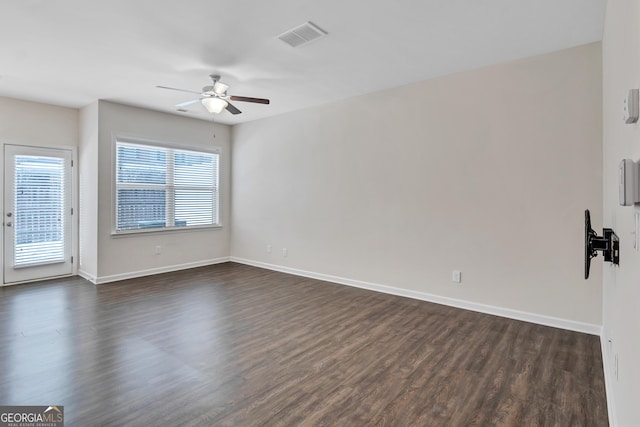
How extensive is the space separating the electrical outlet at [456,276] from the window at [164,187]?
449 cm

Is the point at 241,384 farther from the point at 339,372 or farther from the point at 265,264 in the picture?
the point at 265,264

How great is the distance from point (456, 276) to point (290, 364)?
234 cm

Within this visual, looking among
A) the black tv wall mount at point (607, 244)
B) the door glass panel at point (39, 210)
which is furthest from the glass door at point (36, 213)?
the black tv wall mount at point (607, 244)

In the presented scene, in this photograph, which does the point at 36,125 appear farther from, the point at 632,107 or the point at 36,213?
the point at 632,107

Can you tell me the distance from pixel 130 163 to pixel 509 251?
18.1 feet

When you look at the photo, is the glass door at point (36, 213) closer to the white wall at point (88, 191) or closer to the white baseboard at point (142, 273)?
the white wall at point (88, 191)

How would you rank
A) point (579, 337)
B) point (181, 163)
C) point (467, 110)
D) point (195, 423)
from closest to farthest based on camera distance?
1. point (195, 423)
2. point (579, 337)
3. point (467, 110)
4. point (181, 163)

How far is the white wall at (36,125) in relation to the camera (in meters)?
4.86

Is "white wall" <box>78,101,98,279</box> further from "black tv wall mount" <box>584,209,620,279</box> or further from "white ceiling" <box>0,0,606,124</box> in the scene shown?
"black tv wall mount" <box>584,209,620,279</box>

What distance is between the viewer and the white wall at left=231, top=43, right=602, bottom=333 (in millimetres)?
3328

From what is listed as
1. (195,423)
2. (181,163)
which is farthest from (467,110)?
(181,163)

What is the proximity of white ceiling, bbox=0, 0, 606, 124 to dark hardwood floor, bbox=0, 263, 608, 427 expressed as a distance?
271 cm

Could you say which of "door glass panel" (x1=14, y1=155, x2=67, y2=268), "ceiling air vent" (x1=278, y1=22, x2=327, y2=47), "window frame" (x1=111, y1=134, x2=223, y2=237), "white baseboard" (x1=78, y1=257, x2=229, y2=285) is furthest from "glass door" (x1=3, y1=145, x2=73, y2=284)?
"ceiling air vent" (x1=278, y1=22, x2=327, y2=47)

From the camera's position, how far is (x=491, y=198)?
3.79m
